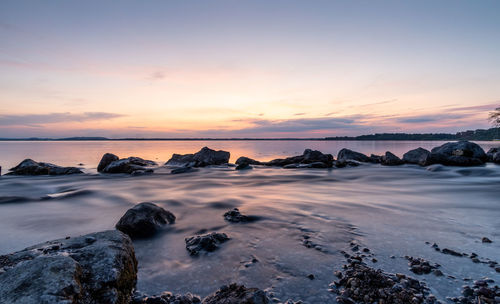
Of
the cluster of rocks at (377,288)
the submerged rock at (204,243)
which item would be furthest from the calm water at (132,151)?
the cluster of rocks at (377,288)

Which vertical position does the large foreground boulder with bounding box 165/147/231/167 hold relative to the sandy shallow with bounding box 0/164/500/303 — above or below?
above

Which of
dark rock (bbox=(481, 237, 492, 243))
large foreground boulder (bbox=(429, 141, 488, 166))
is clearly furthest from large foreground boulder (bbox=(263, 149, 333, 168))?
dark rock (bbox=(481, 237, 492, 243))

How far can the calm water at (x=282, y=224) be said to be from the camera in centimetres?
388

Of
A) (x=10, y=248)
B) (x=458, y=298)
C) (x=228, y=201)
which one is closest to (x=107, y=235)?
(x=10, y=248)

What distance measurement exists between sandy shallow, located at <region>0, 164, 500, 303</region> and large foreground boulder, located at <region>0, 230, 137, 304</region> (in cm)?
73

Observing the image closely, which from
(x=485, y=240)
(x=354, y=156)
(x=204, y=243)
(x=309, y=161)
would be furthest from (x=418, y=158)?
(x=204, y=243)

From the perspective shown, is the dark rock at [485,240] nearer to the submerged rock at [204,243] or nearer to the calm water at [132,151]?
the submerged rock at [204,243]

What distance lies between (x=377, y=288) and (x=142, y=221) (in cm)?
483

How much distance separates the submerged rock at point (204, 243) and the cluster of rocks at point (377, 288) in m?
2.32

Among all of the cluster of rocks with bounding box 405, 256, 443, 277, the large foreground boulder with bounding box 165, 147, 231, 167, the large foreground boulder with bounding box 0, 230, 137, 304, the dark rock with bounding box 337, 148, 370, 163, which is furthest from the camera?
the dark rock with bounding box 337, 148, 370, 163

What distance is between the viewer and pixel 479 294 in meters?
3.22

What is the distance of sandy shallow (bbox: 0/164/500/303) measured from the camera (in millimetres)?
3871

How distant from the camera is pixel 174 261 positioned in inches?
175

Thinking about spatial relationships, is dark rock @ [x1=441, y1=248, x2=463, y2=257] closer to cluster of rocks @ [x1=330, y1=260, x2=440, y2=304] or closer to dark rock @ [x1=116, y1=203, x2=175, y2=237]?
cluster of rocks @ [x1=330, y1=260, x2=440, y2=304]
